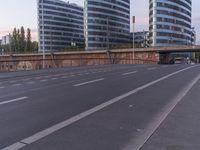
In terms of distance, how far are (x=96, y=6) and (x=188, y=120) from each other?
132 metres

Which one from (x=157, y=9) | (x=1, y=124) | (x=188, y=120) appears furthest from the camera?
(x=157, y=9)

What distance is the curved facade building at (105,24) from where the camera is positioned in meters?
133

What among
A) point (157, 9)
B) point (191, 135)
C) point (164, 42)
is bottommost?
point (191, 135)

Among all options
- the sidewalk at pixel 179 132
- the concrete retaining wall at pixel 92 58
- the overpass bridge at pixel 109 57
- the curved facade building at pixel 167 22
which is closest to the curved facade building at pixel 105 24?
the curved facade building at pixel 167 22

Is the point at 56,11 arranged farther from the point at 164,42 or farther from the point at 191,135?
the point at 191,135

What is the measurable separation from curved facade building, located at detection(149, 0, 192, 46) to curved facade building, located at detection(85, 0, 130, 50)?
20.9 m

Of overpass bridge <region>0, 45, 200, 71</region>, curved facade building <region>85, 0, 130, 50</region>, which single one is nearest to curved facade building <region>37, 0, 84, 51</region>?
curved facade building <region>85, 0, 130, 50</region>

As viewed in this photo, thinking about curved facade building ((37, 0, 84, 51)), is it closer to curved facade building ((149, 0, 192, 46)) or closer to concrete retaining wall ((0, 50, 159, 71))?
curved facade building ((149, 0, 192, 46))

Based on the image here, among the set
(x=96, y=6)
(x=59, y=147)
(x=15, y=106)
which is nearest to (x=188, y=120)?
(x=59, y=147)

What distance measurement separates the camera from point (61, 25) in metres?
152

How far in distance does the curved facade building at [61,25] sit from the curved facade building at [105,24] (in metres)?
11.1

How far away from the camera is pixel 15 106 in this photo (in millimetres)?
9086

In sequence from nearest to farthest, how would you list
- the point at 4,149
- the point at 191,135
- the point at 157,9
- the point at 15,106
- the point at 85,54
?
1. the point at 4,149
2. the point at 191,135
3. the point at 15,106
4. the point at 85,54
5. the point at 157,9

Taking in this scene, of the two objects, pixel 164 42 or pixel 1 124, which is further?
pixel 164 42
